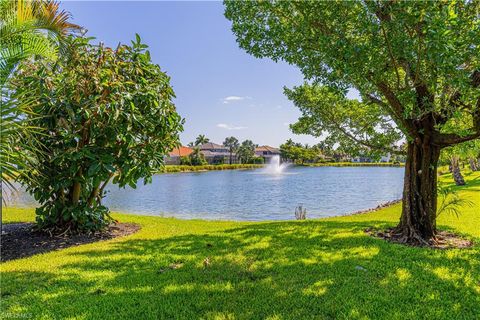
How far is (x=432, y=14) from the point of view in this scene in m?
4.04

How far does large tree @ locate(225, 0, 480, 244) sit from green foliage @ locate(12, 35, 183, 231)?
2.46 meters

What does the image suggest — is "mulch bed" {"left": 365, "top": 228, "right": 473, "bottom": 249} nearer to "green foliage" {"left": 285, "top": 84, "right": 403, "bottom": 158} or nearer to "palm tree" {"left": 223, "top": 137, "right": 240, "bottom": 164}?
"green foliage" {"left": 285, "top": 84, "right": 403, "bottom": 158}

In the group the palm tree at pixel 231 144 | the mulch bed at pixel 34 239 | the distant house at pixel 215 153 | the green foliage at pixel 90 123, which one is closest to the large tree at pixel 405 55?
the green foliage at pixel 90 123

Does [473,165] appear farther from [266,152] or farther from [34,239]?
[266,152]

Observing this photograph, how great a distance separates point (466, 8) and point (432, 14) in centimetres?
115

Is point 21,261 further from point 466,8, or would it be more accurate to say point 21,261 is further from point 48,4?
point 466,8

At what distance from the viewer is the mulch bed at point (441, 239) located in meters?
5.89

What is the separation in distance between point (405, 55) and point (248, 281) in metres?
4.02

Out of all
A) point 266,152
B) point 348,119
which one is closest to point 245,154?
point 266,152

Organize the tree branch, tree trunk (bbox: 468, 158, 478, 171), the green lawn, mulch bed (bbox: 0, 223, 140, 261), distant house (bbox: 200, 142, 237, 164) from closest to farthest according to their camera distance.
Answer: the green lawn < mulch bed (bbox: 0, 223, 140, 261) < the tree branch < tree trunk (bbox: 468, 158, 478, 171) < distant house (bbox: 200, 142, 237, 164)

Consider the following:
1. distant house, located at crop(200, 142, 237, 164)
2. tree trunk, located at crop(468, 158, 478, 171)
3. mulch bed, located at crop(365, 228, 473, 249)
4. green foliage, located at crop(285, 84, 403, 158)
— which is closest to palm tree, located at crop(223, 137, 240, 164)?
distant house, located at crop(200, 142, 237, 164)

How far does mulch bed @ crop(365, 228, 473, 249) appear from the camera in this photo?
589 cm

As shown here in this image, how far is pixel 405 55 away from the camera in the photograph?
4785 millimetres

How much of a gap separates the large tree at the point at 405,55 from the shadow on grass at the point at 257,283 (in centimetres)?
181
